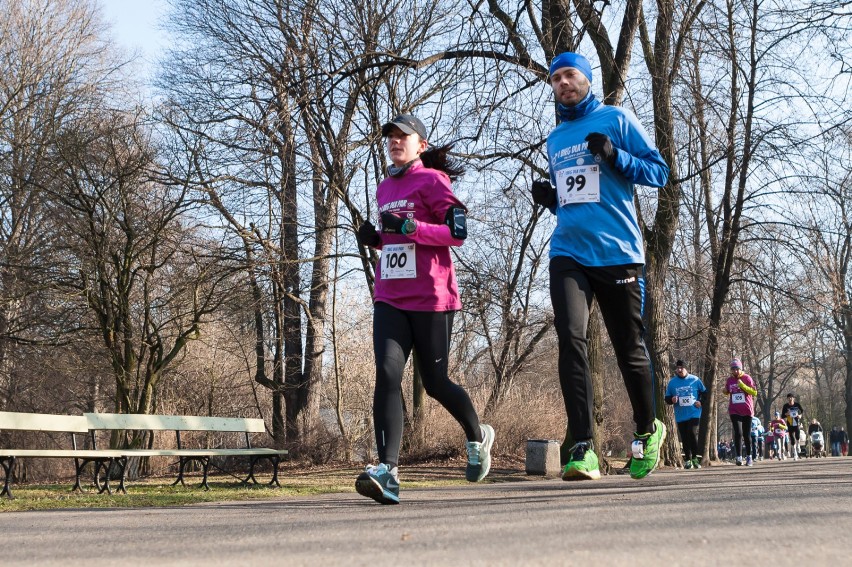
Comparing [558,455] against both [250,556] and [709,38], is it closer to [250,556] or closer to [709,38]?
[709,38]

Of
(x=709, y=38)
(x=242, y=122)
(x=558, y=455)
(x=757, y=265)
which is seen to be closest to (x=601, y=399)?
(x=558, y=455)

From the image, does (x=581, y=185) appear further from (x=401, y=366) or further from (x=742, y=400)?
(x=742, y=400)

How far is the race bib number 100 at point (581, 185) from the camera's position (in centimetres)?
579

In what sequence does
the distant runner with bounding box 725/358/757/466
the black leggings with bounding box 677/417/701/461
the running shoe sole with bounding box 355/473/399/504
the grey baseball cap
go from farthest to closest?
the distant runner with bounding box 725/358/757/466 < the black leggings with bounding box 677/417/701/461 < the grey baseball cap < the running shoe sole with bounding box 355/473/399/504

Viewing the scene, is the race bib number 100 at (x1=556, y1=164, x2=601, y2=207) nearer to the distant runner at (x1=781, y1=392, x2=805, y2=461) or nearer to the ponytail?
the ponytail

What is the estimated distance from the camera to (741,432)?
18.7 m

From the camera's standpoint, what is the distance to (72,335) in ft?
63.8

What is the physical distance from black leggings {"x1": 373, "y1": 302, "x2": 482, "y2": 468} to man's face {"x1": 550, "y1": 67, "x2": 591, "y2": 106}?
58.9 inches

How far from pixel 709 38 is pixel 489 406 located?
770 centimetres

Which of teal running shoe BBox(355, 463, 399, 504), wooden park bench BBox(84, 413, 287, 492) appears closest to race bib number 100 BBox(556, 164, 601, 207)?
teal running shoe BBox(355, 463, 399, 504)

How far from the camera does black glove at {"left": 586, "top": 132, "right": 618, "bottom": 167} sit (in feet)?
18.2

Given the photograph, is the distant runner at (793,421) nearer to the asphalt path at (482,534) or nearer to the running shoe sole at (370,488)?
the asphalt path at (482,534)

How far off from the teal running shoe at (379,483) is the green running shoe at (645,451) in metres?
1.50

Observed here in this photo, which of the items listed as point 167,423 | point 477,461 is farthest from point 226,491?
point 477,461
